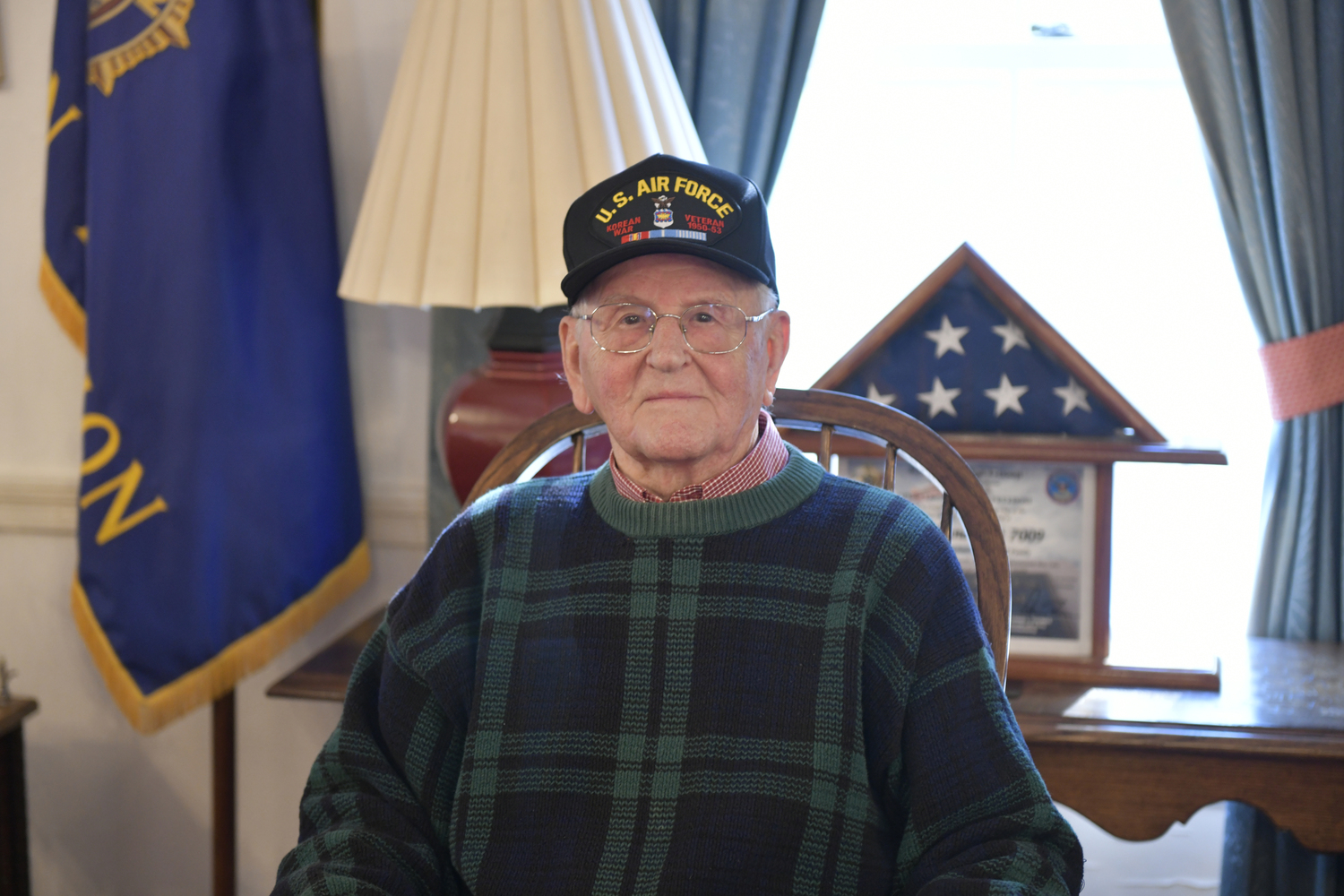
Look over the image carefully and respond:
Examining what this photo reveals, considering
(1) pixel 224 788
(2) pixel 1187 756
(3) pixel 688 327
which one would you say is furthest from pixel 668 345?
(1) pixel 224 788

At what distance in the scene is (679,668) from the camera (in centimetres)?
97

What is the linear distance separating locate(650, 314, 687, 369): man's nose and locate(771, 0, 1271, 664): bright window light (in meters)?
0.95

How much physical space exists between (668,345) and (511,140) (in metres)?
0.57

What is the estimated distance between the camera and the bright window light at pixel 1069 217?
6.02ft

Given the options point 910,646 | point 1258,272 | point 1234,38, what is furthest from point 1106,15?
point 910,646

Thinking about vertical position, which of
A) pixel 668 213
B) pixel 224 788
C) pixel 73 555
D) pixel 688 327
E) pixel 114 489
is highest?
pixel 668 213

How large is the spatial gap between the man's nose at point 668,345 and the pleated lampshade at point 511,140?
42 centimetres

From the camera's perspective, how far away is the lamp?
138 centimetres

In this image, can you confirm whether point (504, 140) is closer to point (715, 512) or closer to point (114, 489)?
point (715, 512)

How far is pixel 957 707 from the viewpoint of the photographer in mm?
896

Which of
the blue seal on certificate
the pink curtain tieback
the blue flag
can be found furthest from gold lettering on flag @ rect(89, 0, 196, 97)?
the pink curtain tieback

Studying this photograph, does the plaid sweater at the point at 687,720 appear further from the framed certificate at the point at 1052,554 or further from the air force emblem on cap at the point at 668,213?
the framed certificate at the point at 1052,554

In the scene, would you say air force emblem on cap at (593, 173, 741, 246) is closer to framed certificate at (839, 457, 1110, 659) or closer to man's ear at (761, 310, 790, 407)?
man's ear at (761, 310, 790, 407)

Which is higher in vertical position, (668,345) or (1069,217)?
(1069,217)
